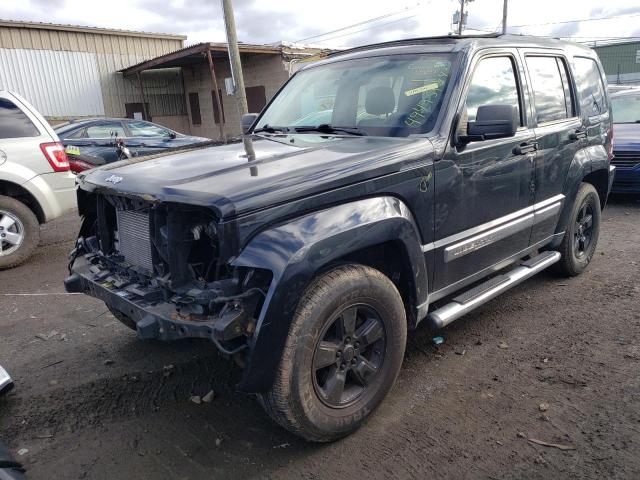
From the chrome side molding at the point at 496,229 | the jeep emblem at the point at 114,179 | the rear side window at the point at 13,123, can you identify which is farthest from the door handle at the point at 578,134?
the rear side window at the point at 13,123

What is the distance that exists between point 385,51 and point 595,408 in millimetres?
2649

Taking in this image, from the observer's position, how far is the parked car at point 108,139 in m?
9.21

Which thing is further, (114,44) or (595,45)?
(595,45)

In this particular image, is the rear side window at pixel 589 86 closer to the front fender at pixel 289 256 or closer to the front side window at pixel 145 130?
the front fender at pixel 289 256

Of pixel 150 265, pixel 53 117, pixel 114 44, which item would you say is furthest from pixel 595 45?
pixel 150 265

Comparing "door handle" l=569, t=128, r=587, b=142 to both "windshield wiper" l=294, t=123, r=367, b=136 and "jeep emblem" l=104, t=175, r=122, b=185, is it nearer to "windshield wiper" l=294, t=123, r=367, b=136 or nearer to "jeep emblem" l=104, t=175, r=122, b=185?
"windshield wiper" l=294, t=123, r=367, b=136

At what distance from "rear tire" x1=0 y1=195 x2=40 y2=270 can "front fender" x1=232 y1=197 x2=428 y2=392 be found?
15.4ft

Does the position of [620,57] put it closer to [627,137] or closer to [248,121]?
[627,137]

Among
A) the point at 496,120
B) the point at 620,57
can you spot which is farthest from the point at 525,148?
the point at 620,57

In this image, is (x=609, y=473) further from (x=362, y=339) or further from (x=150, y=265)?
(x=150, y=265)

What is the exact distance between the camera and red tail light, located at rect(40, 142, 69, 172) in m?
6.00

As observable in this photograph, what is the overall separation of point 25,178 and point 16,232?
62 cm

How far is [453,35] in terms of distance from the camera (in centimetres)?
362

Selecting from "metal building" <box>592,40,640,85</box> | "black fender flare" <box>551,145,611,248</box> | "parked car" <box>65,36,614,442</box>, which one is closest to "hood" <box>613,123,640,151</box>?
"black fender flare" <box>551,145,611,248</box>
